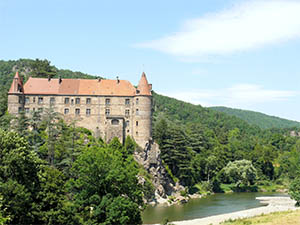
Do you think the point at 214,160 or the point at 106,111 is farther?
the point at 214,160

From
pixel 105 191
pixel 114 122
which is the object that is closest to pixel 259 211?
pixel 114 122

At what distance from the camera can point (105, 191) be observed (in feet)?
117

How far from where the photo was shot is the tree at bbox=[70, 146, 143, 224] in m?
33.3

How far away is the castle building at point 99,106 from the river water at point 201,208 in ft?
45.5

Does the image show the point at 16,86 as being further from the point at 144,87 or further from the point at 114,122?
the point at 144,87

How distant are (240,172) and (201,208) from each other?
29.1m

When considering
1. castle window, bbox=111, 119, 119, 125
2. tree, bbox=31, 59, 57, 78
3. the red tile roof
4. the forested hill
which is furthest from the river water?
the forested hill

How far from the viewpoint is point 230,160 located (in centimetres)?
9881

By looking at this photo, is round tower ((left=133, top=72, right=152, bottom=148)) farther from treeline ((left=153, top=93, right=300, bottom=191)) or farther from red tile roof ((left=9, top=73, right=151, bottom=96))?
treeline ((left=153, top=93, right=300, bottom=191))

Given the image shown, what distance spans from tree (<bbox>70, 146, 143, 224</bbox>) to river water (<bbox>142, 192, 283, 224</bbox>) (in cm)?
1731

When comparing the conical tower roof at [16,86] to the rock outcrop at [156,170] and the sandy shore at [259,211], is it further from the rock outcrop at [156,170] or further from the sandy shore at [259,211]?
the sandy shore at [259,211]

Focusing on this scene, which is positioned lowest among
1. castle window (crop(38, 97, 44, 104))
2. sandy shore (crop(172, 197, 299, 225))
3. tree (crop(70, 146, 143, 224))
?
sandy shore (crop(172, 197, 299, 225))

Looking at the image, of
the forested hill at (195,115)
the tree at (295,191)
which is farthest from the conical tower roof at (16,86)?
the forested hill at (195,115)

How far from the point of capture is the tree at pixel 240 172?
289ft
